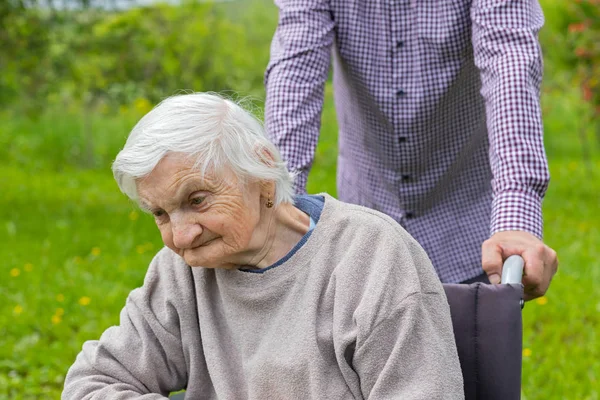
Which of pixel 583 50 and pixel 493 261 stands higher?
pixel 493 261

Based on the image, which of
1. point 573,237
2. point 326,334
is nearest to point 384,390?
point 326,334

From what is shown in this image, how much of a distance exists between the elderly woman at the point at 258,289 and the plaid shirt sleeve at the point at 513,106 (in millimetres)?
383

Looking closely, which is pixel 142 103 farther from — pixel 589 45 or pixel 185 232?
pixel 185 232

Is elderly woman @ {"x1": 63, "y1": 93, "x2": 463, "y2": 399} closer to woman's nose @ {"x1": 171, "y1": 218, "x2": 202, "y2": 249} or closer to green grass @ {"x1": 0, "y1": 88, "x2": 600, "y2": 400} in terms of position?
woman's nose @ {"x1": 171, "y1": 218, "x2": 202, "y2": 249}

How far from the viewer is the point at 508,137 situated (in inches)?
93.0

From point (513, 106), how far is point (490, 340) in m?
0.68

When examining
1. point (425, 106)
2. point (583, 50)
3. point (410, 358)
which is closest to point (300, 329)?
point (410, 358)

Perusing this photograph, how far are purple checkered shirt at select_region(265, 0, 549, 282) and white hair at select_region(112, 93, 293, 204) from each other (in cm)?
50

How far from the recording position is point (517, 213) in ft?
7.36

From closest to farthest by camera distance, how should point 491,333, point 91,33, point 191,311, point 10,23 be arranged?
point 491,333
point 191,311
point 10,23
point 91,33

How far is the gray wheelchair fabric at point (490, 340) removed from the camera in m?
2.02

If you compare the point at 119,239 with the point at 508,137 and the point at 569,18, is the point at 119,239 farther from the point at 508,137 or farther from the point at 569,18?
the point at 569,18

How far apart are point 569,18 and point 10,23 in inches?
250

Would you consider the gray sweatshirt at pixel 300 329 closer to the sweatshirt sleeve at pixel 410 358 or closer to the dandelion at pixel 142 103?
the sweatshirt sleeve at pixel 410 358
